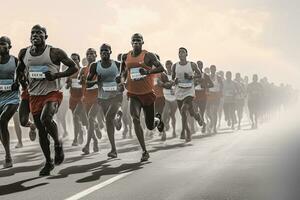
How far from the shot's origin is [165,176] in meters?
8.77

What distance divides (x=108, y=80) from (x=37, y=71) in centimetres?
340

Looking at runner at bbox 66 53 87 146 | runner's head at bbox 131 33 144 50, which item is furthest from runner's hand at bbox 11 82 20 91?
runner at bbox 66 53 87 146

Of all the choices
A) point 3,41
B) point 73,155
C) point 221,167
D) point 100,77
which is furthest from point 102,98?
point 221,167

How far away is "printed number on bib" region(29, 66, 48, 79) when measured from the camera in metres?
8.98

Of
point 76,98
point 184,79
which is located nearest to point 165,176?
point 76,98

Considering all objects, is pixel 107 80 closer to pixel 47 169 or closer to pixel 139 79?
pixel 139 79

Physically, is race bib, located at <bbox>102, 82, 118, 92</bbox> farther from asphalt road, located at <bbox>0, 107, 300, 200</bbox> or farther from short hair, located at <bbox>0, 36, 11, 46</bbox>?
short hair, located at <bbox>0, 36, 11, 46</bbox>

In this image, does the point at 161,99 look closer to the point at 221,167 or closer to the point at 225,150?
the point at 225,150

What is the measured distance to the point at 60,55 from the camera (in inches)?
356

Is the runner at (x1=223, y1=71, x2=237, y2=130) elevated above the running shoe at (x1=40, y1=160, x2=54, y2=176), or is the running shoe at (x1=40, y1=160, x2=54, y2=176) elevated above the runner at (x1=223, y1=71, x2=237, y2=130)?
the runner at (x1=223, y1=71, x2=237, y2=130)

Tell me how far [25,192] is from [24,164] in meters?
3.81

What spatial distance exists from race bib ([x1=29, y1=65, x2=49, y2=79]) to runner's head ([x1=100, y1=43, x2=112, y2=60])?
300cm

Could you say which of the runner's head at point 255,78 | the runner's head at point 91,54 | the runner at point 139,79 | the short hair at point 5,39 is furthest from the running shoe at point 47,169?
the runner's head at point 255,78

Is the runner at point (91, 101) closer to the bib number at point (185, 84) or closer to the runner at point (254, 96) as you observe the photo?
the bib number at point (185, 84)
